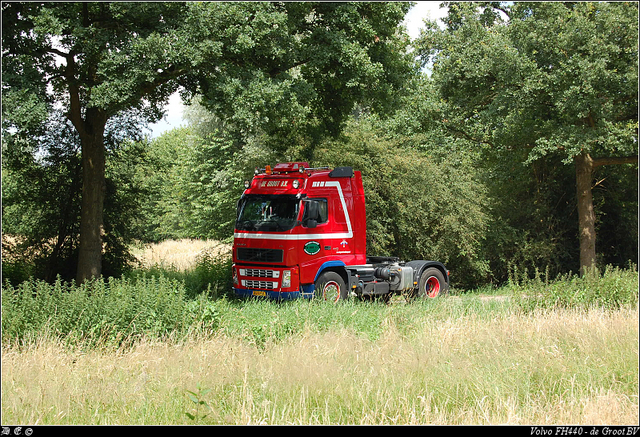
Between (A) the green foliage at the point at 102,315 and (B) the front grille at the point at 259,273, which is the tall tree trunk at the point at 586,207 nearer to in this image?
(B) the front grille at the point at 259,273

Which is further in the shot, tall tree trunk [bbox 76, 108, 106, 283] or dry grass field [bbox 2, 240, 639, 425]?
tall tree trunk [bbox 76, 108, 106, 283]

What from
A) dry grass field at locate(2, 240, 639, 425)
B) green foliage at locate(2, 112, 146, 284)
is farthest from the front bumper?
green foliage at locate(2, 112, 146, 284)

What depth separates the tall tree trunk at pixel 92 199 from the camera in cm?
1495

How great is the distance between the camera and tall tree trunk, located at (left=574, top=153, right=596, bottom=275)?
20672 millimetres

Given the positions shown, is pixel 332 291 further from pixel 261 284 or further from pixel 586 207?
pixel 586 207

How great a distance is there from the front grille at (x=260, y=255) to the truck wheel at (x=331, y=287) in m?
1.09

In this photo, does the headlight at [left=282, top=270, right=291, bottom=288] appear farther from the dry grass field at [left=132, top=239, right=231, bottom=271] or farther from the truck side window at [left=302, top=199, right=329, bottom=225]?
the dry grass field at [left=132, top=239, right=231, bottom=271]

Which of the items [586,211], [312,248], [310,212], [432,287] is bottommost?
[432,287]

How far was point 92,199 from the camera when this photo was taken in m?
15.0

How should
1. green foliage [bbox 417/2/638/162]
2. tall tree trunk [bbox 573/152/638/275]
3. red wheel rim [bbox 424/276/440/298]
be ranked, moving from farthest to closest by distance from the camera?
tall tree trunk [bbox 573/152/638/275]
green foliage [bbox 417/2/638/162]
red wheel rim [bbox 424/276/440/298]

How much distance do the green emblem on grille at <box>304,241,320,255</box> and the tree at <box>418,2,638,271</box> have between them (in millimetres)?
9049

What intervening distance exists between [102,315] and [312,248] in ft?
19.5

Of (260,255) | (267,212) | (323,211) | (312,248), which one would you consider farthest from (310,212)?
(260,255)

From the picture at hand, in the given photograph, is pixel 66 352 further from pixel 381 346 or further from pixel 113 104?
pixel 113 104
